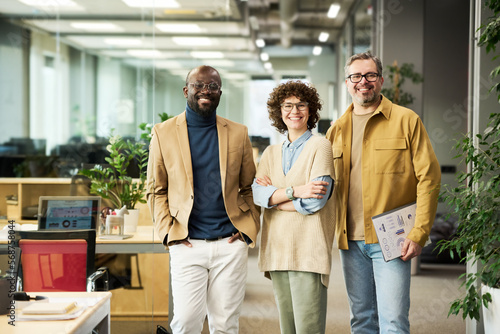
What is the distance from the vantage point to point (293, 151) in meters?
2.17

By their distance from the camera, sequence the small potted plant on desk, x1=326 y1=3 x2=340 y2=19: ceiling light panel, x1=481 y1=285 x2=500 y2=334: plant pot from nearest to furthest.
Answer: x1=481 y1=285 x2=500 y2=334: plant pot < the small potted plant on desk < x1=326 y1=3 x2=340 y2=19: ceiling light panel

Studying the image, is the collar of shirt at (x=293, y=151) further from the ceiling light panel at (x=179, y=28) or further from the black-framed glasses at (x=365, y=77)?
the ceiling light panel at (x=179, y=28)

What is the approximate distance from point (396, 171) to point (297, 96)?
19.7 inches

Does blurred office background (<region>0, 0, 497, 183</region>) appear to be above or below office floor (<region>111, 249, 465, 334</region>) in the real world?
above

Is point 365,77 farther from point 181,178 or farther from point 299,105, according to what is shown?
point 181,178

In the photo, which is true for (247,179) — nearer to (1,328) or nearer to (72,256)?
(72,256)

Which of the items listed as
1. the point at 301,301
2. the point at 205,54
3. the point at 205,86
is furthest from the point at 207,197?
the point at 205,54

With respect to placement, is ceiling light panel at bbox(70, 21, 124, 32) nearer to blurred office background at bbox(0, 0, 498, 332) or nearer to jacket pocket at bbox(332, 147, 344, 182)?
blurred office background at bbox(0, 0, 498, 332)

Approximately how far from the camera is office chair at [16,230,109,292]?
260 centimetres

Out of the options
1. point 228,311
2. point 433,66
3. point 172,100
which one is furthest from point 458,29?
point 228,311

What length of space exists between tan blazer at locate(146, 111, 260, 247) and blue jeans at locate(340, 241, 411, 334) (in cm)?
44

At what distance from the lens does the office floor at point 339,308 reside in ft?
11.9

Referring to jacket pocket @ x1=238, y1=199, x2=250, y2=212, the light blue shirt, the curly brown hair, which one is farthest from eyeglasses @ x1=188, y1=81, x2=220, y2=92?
jacket pocket @ x1=238, y1=199, x2=250, y2=212

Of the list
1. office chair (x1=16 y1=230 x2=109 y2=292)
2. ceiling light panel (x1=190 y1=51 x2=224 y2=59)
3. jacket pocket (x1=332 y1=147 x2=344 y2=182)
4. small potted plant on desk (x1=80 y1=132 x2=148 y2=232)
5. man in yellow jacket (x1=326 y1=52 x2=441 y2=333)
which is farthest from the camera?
ceiling light panel (x1=190 y1=51 x2=224 y2=59)
